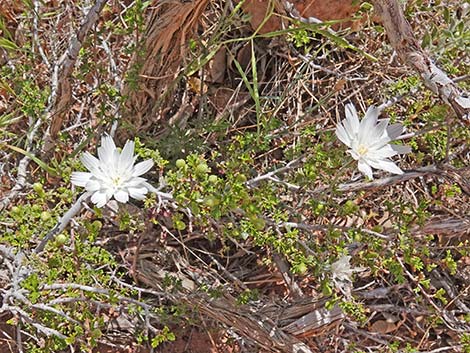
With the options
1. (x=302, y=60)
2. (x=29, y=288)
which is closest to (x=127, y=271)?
(x=29, y=288)

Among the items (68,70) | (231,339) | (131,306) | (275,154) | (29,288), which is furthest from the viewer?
(275,154)

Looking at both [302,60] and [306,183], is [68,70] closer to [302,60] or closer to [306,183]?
[306,183]

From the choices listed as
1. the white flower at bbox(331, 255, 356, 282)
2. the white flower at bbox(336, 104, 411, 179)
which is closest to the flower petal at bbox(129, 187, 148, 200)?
the white flower at bbox(336, 104, 411, 179)

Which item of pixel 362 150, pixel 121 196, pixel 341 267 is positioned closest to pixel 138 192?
pixel 121 196

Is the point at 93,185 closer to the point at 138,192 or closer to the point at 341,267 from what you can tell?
the point at 138,192

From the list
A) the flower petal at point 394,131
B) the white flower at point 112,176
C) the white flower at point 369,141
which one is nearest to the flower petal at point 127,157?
the white flower at point 112,176

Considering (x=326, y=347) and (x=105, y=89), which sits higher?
(x=105, y=89)

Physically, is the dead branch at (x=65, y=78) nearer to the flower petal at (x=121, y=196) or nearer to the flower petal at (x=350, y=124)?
the flower petal at (x=121, y=196)
